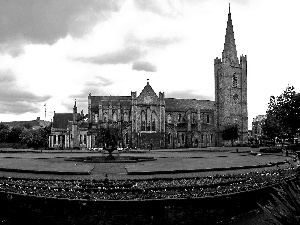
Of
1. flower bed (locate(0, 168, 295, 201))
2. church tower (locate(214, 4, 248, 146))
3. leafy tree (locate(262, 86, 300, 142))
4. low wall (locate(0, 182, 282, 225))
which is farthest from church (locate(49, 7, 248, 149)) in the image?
low wall (locate(0, 182, 282, 225))

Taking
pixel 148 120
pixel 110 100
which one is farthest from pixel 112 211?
pixel 110 100

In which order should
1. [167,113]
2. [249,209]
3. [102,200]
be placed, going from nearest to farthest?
[102,200] < [249,209] < [167,113]

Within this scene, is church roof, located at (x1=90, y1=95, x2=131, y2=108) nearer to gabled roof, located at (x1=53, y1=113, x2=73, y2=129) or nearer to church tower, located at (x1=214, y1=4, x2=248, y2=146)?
gabled roof, located at (x1=53, y1=113, x2=73, y2=129)

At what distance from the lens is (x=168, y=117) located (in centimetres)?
10012

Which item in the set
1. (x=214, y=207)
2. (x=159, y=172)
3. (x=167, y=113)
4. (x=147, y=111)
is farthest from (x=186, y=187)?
(x=167, y=113)

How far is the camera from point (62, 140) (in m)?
97.4

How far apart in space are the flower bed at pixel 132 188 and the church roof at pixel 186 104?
79.4 meters

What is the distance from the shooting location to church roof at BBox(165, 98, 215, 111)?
102 meters

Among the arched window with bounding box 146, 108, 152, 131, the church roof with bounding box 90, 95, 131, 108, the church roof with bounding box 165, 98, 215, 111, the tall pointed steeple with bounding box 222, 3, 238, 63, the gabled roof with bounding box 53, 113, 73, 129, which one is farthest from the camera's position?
the church roof with bounding box 165, 98, 215, 111

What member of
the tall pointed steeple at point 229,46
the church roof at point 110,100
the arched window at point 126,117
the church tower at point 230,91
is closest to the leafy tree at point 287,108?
the church tower at point 230,91

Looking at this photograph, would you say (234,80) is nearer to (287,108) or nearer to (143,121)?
(143,121)

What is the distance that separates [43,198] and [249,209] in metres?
11.8

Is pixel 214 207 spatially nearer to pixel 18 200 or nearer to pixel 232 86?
pixel 18 200

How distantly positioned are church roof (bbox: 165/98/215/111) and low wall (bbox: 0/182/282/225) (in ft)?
269
